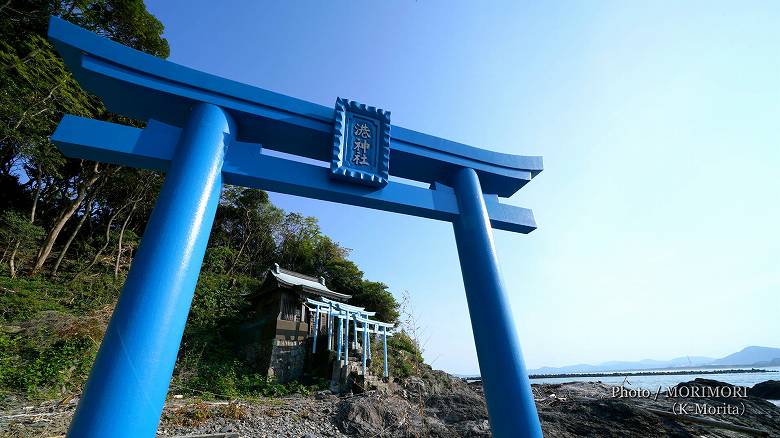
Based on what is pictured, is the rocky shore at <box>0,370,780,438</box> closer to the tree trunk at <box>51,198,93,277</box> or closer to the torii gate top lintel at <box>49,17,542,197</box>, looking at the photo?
the torii gate top lintel at <box>49,17,542,197</box>

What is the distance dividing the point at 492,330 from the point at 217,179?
2286mm

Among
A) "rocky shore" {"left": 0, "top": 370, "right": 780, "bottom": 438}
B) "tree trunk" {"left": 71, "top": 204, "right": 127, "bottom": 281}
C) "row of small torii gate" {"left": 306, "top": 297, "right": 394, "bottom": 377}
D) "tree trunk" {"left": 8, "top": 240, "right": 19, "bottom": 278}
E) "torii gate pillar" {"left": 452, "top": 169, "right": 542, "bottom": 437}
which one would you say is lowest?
"rocky shore" {"left": 0, "top": 370, "right": 780, "bottom": 438}

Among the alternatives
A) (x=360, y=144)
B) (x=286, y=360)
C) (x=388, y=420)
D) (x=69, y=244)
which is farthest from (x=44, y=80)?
(x=388, y=420)

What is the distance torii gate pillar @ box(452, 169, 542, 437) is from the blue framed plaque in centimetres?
87

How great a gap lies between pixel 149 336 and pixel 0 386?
25.7ft

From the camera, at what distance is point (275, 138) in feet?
10.1

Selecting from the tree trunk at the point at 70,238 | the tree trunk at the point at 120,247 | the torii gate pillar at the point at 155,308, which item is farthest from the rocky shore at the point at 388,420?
the tree trunk at the point at 70,238

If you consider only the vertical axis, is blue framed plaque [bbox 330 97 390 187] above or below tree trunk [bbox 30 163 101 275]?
below

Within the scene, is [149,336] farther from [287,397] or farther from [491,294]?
[287,397]

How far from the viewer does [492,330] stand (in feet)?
8.09

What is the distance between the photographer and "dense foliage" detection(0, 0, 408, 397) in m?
8.08

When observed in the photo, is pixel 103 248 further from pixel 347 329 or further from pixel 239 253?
pixel 347 329

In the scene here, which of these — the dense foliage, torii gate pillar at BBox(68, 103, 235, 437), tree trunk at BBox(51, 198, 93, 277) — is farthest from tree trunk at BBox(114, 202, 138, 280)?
torii gate pillar at BBox(68, 103, 235, 437)

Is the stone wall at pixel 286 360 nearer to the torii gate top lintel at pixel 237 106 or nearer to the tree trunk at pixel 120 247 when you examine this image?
the tree trunk at pixel 120 247
